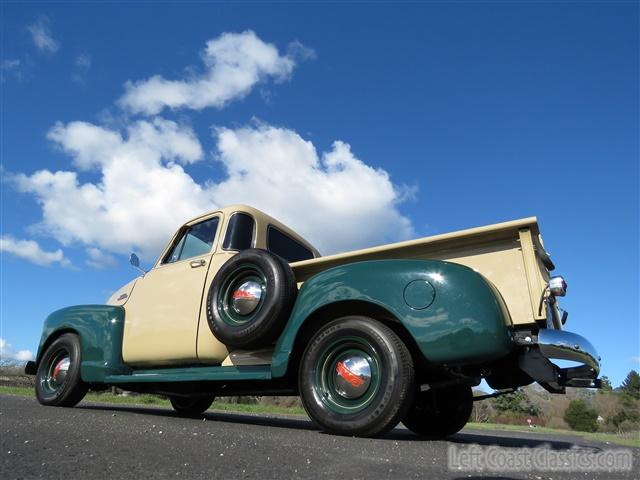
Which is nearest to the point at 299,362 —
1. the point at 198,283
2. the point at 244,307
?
the point at 244,307

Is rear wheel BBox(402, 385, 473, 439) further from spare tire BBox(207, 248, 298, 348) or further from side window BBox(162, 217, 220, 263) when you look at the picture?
side window BBox(162, 217, 220, 263)

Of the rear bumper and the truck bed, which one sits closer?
the rear bumper

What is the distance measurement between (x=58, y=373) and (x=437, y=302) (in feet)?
15.2

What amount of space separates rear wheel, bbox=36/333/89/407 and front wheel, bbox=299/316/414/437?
10.3ft

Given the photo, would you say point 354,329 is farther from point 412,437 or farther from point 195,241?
point 195,241

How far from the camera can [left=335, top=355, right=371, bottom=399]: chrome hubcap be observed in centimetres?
343

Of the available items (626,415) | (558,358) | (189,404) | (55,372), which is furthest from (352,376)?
(626,415)

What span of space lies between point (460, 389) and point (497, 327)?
1696 millimetres

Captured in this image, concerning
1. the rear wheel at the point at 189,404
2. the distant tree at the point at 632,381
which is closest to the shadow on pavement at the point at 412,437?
the rear wheel at the point at 189,404

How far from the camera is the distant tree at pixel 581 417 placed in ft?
79.6

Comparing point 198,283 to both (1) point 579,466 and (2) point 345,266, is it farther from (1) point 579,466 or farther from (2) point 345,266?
(1) point 579,466

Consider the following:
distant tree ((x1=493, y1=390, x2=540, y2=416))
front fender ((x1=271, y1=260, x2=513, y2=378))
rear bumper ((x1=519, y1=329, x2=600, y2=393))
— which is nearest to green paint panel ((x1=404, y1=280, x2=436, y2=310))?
front fender ((x1=271, y1=260, x2=513, y2=378))

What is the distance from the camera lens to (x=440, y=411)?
457cm

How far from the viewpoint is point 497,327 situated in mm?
3092
